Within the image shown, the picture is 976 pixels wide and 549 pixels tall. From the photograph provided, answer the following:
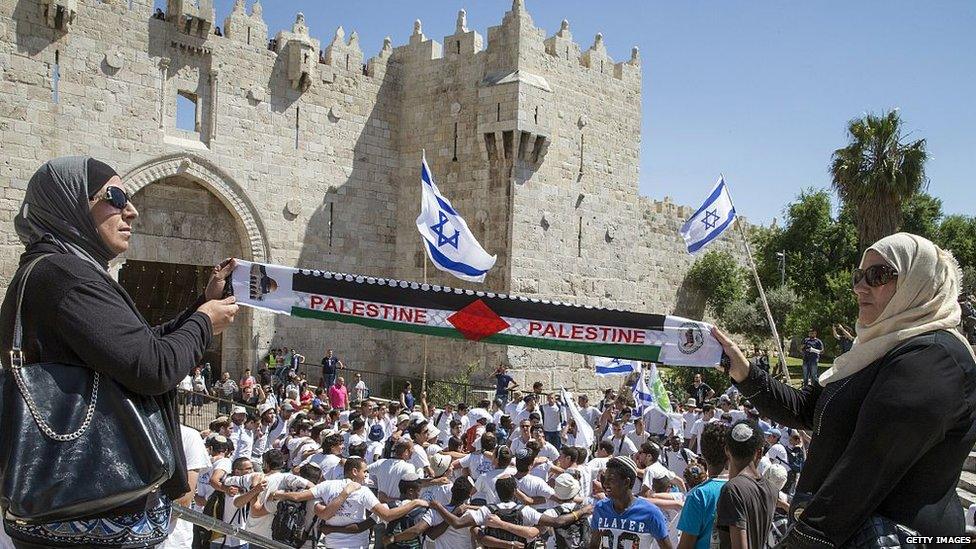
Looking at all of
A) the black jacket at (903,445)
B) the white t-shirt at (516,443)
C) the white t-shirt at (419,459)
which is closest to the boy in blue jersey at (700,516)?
the black jacket at (903,445)

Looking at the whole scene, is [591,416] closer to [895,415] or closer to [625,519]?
[625,519]

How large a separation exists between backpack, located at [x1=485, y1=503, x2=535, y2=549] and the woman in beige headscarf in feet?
12.8

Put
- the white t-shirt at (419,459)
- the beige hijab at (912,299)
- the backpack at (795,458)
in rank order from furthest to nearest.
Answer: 1. the backpack at (795,458)
2. the white t-shirt at (419,459)
3. the beige hijab at (912,299)

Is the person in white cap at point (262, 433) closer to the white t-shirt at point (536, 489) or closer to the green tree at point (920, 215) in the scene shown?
the white t-shirt at point (536, 489)

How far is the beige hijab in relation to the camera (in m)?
2.42

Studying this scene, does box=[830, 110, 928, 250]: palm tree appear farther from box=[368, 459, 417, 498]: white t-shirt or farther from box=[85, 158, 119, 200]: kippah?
box=[85, 158, 119, 200]: kippah

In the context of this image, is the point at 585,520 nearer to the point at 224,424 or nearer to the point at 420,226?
the point at 224,424

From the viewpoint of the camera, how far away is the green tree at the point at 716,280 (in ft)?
96.7

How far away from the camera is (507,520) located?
627 cm

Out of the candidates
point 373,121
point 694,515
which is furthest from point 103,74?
point 694,515

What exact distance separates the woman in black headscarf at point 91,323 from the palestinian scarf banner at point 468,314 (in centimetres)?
267

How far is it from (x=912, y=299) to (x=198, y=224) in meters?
19.4

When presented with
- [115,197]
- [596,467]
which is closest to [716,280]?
[596,467]

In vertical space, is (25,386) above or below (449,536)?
above
